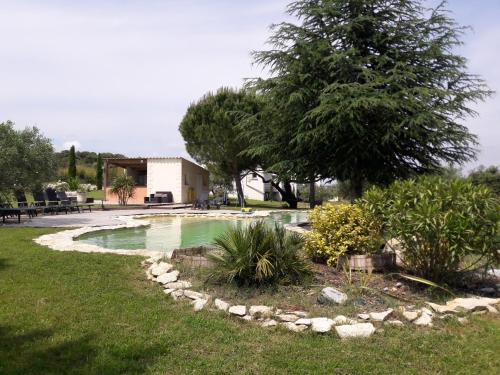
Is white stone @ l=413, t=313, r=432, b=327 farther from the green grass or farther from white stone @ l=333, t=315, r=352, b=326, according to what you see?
white stone @ l=333, t=315, r=352, b=326

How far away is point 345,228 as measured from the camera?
6.70m

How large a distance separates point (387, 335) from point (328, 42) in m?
9.00

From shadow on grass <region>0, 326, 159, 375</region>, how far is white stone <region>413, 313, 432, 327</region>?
111 inches

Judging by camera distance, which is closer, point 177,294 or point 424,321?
point 424,321

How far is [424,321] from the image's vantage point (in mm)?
4484

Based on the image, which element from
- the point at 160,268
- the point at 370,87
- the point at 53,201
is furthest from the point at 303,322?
the point at 53,201

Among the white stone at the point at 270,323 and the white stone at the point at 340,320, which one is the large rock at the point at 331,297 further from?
the white stone at the point at 270,323

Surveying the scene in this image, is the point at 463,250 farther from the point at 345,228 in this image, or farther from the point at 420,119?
the point at 420,119

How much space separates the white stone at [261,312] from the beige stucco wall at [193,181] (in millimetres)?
26264

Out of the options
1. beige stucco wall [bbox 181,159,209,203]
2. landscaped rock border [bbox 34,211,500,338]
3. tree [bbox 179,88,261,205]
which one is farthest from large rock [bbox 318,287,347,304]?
beige stucco wall [bbox 181,159,209,203]

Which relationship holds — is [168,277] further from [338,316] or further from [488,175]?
[488,175]

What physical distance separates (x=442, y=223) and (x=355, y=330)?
6.21ft

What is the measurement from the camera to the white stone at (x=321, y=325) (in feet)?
13.8

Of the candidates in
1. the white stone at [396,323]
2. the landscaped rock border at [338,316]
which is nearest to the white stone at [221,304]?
the landscaped rock border at [338,316]
